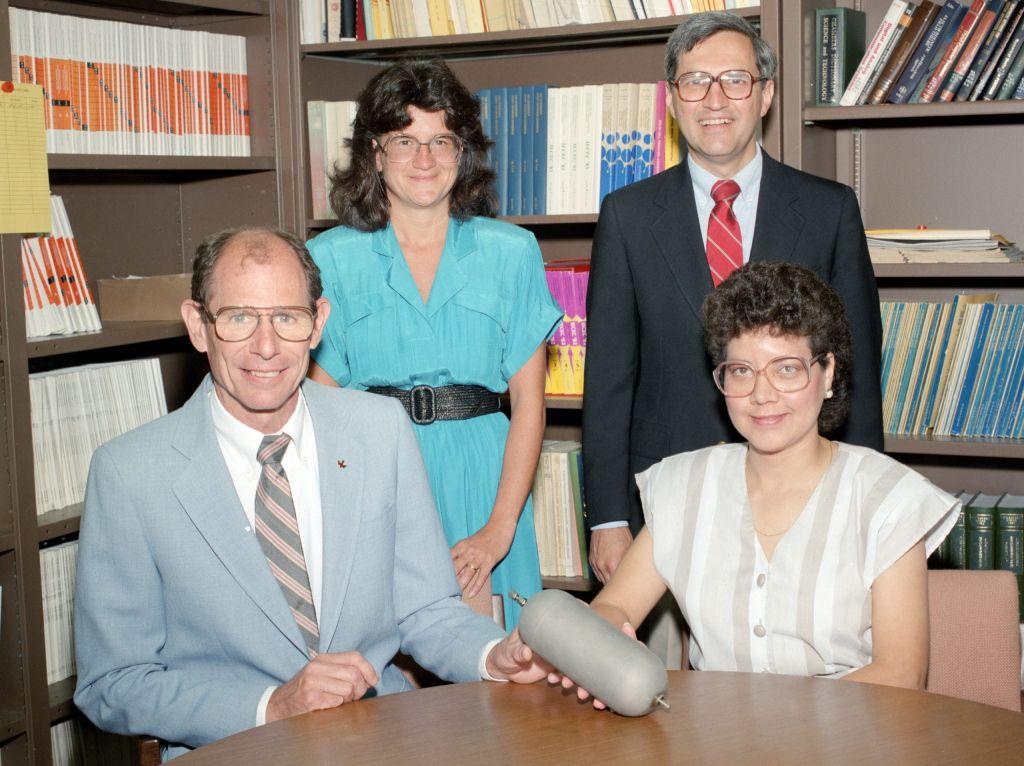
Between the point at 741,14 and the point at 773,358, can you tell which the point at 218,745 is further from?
the point at 741,14

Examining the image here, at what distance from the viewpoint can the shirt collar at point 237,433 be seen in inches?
72.4

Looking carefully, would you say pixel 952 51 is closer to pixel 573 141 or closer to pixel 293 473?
pixel 573 141

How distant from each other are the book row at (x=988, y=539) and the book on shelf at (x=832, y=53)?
112 centimetres

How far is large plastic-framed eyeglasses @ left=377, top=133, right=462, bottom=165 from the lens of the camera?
2521mm

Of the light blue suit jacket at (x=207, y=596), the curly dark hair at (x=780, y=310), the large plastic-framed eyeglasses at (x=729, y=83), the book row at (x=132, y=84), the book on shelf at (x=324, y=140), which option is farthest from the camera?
the book on shelf at (x=324, y=140)

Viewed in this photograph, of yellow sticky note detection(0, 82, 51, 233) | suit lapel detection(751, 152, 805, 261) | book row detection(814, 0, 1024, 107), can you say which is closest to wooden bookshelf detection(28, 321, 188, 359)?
yellow sticky note detection(0, 82, 51, 233)

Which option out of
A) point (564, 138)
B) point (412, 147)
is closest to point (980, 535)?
point (564, 138)

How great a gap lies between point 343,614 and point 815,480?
2.51 feet

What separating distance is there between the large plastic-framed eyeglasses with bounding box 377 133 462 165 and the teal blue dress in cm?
17

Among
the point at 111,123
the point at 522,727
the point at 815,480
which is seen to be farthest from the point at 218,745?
the point at 111,123

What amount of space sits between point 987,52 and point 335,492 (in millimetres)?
2003

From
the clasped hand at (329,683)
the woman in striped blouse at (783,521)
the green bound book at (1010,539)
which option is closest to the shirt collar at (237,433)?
the clasped hand at (329,683)

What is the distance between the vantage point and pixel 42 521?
2.74 meters

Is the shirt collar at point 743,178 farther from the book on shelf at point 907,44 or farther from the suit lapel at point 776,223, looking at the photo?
the book on shelf at point 907,44
